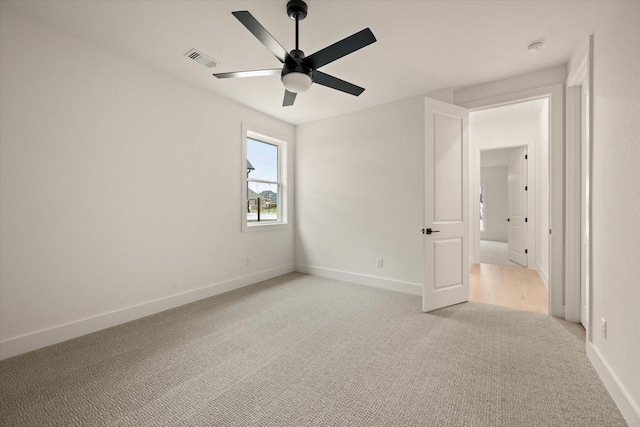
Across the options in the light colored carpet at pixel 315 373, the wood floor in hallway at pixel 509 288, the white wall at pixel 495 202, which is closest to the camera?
the light colored carpet at pixel 315 373

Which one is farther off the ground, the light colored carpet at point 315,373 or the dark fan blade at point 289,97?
the dark fan blade at point 289,97

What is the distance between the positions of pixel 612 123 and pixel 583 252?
1.57 meters

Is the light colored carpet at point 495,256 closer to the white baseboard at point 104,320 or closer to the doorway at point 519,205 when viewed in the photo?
the doorway at point 519,205

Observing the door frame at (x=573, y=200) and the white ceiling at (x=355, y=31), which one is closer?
the white ceiling at (x=355, y=31)

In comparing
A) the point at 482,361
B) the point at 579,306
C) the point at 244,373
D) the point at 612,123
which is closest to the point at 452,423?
the point at 482,361

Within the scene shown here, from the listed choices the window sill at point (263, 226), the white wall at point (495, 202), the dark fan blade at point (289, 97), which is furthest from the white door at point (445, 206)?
the white wall at point (495, 202)

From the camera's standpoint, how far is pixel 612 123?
5.79 feet

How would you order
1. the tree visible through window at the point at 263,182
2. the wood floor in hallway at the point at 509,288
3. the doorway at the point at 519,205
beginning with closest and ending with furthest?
1. the wood floor in hallway at the point at 509,288
2. the doorway at the point at 519,205
3. the tree visible through window at the point at 263,182

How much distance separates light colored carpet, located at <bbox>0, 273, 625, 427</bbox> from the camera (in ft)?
5.07

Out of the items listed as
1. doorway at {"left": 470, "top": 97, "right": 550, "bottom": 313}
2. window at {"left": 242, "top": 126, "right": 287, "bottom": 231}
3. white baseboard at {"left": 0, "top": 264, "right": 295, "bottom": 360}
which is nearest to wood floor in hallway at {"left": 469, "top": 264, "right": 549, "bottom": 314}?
doorway at {"left": 470, "top": 97, "right": 550, "bottom": 313}

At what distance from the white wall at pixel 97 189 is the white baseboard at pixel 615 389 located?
3727mm

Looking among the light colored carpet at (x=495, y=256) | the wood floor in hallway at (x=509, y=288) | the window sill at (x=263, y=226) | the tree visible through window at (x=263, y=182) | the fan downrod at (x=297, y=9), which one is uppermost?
the fan downrod at (x=297, y=9)

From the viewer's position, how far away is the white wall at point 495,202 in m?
9.43

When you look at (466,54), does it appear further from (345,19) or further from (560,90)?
(345,19)
